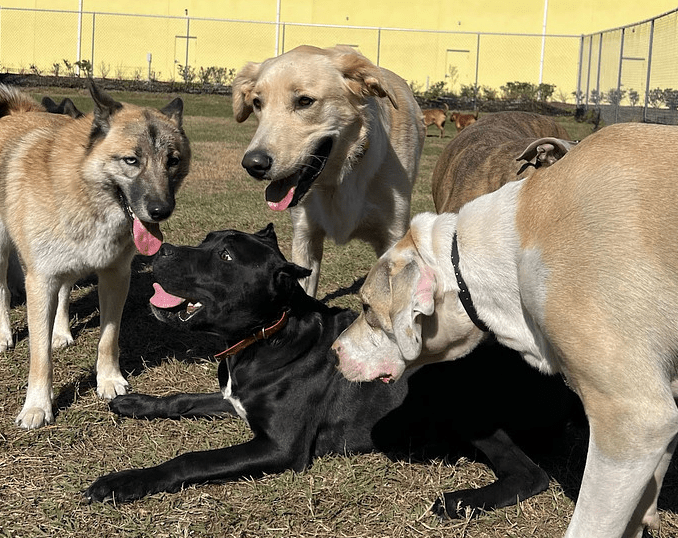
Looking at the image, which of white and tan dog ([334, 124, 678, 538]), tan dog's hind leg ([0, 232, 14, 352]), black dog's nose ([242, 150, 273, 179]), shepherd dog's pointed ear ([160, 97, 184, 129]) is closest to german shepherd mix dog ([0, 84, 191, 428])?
shepherd dog's pointed ear ([160, 97, 184, 129])

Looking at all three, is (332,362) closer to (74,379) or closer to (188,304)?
(188,304)

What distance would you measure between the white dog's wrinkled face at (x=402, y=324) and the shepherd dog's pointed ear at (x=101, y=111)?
1844 mm

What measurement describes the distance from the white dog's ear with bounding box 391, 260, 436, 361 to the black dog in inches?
29.5

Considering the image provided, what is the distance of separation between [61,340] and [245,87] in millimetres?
2013

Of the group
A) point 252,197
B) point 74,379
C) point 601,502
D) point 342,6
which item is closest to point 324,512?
point 601,502

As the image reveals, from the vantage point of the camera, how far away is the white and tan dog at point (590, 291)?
2500 mm

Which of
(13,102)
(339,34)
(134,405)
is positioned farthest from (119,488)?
(339,34)

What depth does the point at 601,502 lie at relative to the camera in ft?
8.55

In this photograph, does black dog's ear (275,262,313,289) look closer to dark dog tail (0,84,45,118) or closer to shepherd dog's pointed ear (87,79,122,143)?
shepherd dog's pointed ear (87,79,122,143)

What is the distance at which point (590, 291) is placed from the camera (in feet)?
8.39

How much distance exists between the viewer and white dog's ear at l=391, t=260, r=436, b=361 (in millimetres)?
3043

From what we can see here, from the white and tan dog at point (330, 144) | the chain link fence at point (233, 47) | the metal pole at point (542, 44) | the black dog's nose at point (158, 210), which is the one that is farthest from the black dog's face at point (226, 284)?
the metal pole at point (542, 44)

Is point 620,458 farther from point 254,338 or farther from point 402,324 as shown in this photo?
point 254,338

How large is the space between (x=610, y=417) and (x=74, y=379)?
3210 mm
